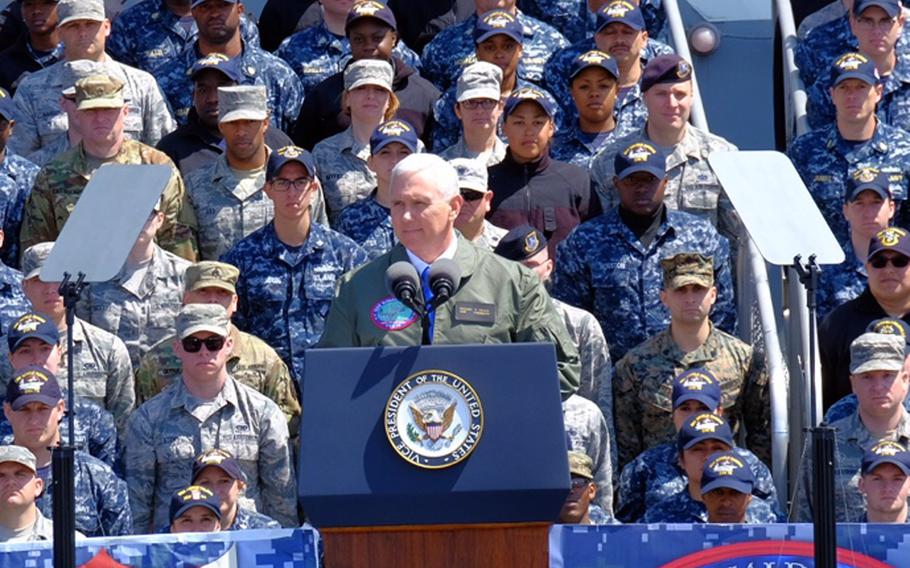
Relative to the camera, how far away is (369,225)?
10.3m

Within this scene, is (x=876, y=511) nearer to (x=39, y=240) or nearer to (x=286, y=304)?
(x=286, y=304)

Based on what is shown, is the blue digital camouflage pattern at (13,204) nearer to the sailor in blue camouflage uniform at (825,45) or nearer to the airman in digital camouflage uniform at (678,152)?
the airman in digital camouflage uniform at (678,152)

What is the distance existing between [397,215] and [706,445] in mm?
2548

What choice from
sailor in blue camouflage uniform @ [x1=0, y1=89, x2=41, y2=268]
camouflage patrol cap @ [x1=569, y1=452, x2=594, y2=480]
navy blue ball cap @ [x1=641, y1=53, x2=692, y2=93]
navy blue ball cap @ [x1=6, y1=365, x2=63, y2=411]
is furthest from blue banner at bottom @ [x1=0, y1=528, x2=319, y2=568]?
navy blue ball cap @ [x1=641, y1=53, x2=692, y2=93]

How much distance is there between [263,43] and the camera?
41.8 feet

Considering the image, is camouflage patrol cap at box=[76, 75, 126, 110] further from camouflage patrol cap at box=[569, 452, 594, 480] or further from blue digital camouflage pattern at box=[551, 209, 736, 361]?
camouflage patrol cap at box=[569, 452, 594, 480]

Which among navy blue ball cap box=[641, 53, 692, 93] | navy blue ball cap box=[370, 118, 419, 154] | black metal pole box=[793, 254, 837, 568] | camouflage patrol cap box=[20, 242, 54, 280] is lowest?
black metal pole box=[793, 254, 837, 568]

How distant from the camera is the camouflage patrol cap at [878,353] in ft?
29.7

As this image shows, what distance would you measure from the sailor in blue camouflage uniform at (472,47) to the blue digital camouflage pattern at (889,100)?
4.63 ft

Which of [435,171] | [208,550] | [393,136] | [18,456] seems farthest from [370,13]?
[435,171]

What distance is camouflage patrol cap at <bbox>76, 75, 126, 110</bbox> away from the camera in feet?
34.6

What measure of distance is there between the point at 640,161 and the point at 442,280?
13.6 feet

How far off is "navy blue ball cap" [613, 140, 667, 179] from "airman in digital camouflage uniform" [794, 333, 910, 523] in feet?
4.63

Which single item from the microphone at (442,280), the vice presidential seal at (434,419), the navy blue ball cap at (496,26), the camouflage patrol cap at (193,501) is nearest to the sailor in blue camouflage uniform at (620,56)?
the navy blue ball cap at (496,26)
